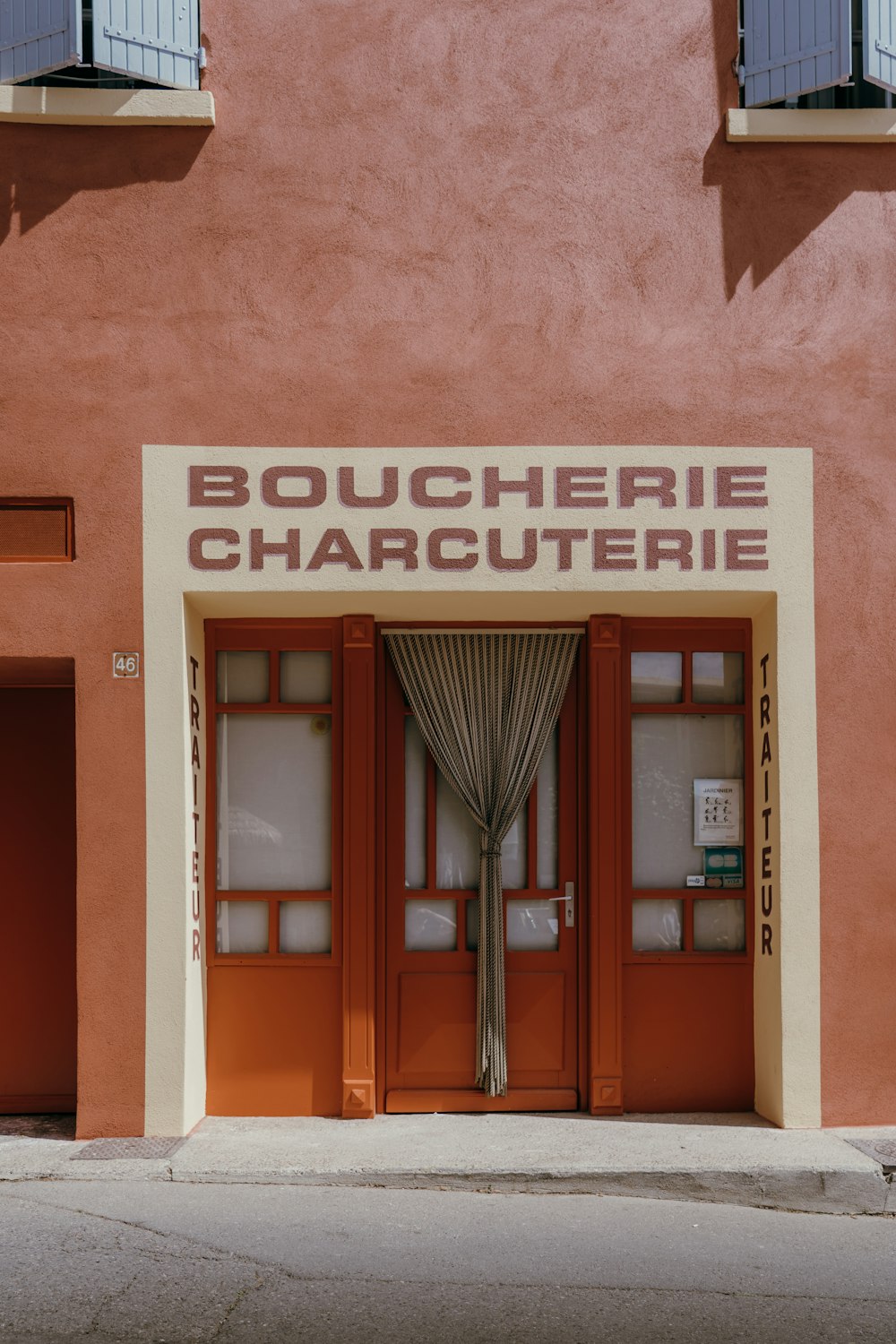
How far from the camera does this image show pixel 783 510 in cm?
732

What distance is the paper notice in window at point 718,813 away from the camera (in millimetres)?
7750

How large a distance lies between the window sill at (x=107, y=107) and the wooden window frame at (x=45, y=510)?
2.02m

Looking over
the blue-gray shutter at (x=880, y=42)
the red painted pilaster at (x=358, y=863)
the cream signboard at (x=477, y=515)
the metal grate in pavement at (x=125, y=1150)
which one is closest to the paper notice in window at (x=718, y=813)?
the cream signboard at (x=477, y=515)

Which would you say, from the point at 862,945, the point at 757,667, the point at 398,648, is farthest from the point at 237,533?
the point at 862,945

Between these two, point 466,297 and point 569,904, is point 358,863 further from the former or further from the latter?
point 466,297

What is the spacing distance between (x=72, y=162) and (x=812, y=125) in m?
4.01

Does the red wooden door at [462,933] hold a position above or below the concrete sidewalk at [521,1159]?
above

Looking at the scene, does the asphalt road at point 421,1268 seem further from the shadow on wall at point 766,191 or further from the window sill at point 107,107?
the window sill at point 107,107

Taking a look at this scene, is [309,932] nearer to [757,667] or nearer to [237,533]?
[237,533]

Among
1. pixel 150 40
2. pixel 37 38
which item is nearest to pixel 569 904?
pixel 150 40

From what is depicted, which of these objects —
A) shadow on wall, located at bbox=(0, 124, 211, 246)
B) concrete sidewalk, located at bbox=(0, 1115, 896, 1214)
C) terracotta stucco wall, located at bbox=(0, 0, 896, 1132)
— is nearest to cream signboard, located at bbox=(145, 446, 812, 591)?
terracotta stucco wall, located at bbox=(0, 0, 896, 1132)

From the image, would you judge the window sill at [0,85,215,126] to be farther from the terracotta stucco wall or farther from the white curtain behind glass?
the white curtain behind glass

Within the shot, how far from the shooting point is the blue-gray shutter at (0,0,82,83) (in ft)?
23.6

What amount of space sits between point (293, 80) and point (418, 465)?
222 centimetres
